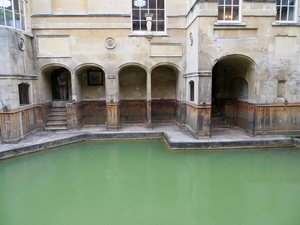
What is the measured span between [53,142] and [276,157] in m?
8.10

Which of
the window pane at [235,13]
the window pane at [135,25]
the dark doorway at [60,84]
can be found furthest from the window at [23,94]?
the window pane at [235,13]

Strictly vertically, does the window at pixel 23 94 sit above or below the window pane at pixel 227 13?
below

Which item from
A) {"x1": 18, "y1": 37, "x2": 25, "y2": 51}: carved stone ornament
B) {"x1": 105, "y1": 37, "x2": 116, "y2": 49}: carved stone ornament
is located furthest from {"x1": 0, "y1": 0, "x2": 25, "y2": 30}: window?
{"x1": 105, "y1": 37, "x2": 116, "y2": 49}: carved stone ornament

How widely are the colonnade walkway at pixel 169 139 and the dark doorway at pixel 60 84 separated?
8.18 ft

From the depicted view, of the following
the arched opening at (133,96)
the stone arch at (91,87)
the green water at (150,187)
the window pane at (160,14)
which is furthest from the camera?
the arched opening at (133,96)

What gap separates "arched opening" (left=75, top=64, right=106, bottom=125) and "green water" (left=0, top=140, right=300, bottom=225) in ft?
11.5

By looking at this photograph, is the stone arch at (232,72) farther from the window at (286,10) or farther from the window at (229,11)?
the window at (286,10)

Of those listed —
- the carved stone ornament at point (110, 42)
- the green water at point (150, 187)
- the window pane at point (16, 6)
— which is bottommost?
the green water at point (150, 187)

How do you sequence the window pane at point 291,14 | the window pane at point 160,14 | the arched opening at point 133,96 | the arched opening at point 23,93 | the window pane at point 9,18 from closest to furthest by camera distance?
the window pane at point 9,18
the window pane at point 291,14
the arched opening at point 23,93
the window pane at point 160,14
the arched opening at point 133,96

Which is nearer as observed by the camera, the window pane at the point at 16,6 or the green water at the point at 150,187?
the green water at the point at 150,187

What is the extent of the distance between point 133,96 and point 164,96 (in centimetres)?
167

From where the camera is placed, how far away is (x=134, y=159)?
7207mm

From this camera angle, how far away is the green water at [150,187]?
4266 millimetres

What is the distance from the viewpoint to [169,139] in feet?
27.3
